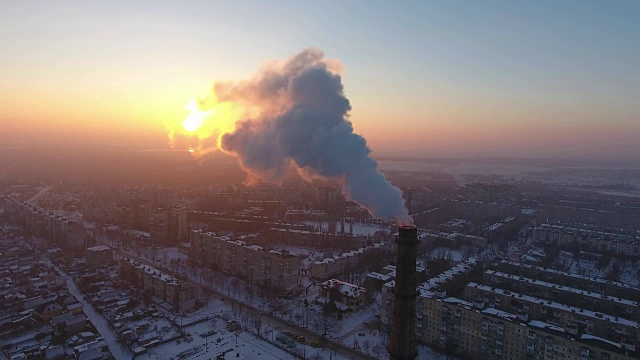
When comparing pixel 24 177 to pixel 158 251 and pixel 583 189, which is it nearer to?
pixel 158 251

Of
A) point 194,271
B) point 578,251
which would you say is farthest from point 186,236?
point 578,251

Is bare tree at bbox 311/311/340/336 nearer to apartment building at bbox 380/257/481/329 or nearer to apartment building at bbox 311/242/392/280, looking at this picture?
→ apartment building at bbox 380/257/481/329

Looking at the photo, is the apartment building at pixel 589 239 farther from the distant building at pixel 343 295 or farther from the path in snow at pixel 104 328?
the path in snow at pixel 104 328

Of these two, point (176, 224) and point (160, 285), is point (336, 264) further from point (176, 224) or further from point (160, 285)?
point (176, 224)

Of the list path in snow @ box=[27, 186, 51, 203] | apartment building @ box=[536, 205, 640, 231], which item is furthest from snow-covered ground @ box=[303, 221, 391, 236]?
path in snow @ box=[27, 186, 51, 203]

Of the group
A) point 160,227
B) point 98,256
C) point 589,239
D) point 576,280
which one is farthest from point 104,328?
point 589,239

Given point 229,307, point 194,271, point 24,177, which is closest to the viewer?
point 229,307
